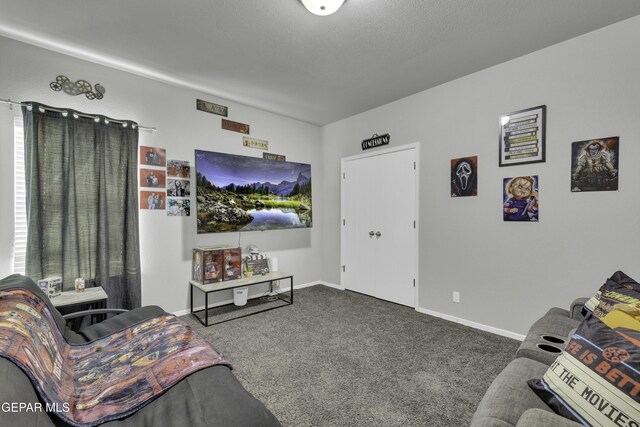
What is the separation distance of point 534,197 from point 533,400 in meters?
2.20

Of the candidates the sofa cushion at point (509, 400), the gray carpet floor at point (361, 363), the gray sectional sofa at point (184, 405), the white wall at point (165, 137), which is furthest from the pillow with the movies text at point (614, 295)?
→ the white wall at point (165, 137)

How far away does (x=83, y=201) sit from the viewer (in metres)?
2.74

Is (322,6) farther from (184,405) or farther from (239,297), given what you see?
(239,297)

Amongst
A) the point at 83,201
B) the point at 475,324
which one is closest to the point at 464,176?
the point at 475,324

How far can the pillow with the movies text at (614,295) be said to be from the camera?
157cm

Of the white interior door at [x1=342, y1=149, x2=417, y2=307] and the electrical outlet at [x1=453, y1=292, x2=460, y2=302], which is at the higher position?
the white interior door at [x1=342, y1=149, x2=417, y2=307]

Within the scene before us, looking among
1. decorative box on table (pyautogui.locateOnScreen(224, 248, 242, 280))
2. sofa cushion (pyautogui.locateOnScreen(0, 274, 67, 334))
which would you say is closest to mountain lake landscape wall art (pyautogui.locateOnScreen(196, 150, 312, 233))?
decorative box on table (pyautogui.locateOnScreen(224, 248, 242, 280))

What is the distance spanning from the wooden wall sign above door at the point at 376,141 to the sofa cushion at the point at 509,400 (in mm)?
3162

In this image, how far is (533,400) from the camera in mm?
1140

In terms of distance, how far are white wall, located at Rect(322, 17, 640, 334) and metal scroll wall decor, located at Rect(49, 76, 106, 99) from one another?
3152 mm

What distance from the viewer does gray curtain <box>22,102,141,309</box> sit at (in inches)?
98.9

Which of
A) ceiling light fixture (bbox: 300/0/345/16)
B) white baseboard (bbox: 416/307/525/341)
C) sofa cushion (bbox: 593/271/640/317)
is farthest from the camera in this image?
white baseboard (bbox: 416/307/525/341)

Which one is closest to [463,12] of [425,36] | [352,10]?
[425,36]

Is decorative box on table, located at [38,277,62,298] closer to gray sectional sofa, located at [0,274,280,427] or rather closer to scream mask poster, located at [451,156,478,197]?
gray sectional sofa, located at [0,274,280,427]
